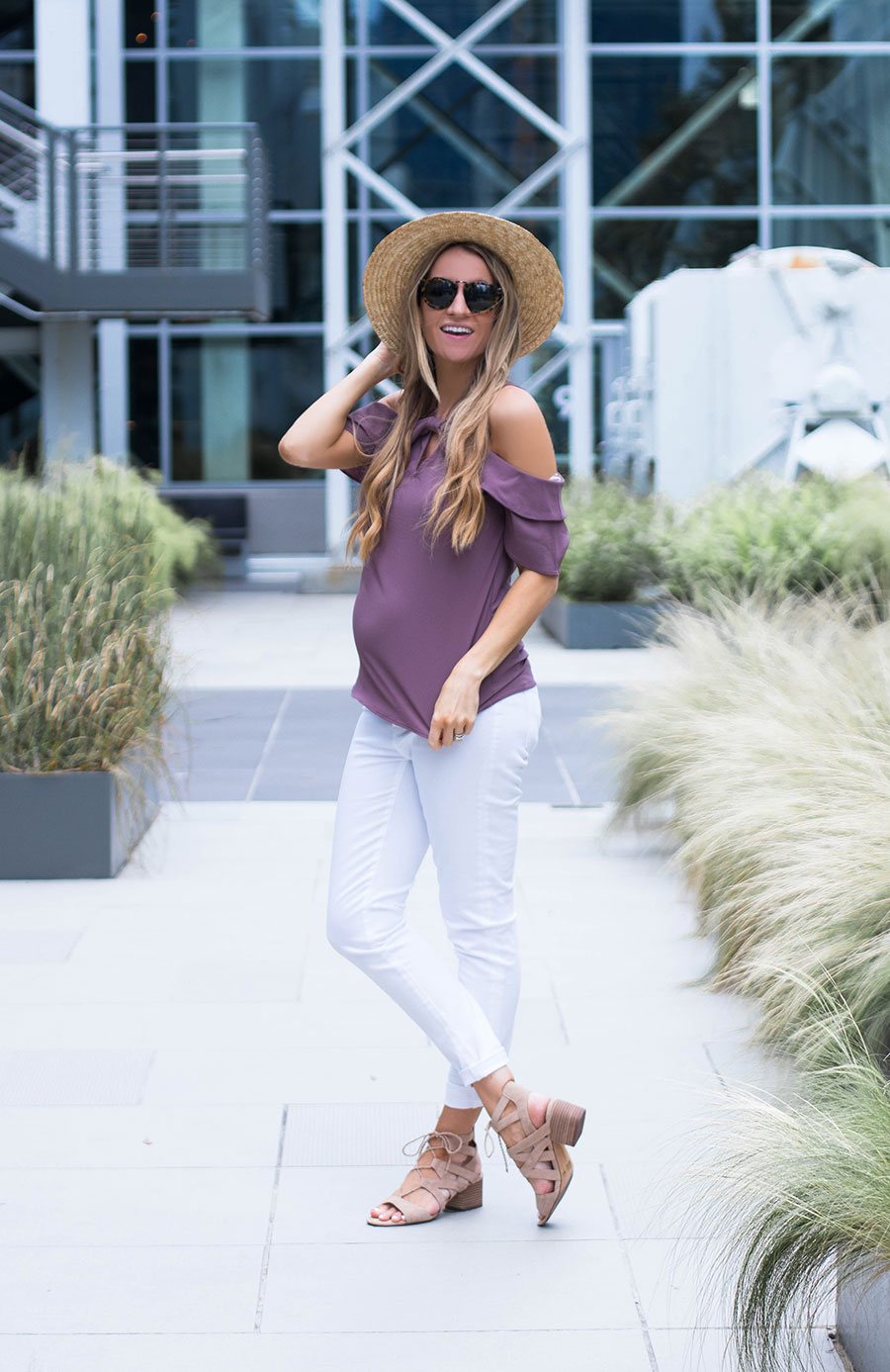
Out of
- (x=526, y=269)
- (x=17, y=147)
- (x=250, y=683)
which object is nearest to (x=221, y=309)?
(x=17, y=147)

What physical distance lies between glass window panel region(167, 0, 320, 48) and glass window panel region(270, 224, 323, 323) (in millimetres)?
2521

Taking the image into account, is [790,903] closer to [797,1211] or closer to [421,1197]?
[421,1197]

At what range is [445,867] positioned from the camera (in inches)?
119

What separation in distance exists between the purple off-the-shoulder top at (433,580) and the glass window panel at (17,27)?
871 inches

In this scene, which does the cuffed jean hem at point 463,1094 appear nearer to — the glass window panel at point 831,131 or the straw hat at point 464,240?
the straw hat at point 464,240

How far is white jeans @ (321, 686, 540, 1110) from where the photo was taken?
2980 mm

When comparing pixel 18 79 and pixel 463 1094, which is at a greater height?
pixel 18 79

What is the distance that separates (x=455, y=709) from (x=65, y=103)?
18.1m

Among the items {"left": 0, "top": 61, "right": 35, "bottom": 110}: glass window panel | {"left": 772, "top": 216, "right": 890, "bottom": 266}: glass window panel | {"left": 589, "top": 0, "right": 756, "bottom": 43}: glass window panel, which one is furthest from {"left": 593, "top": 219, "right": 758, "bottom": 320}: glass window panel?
{"left": 0, "top": 61, "right": 35, "bottom": 110}: glass window panel

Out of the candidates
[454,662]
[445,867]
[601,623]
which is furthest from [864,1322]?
[601,623]

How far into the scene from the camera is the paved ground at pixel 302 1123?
2.68 m

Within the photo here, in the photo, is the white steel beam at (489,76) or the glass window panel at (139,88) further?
the glass window panel at (139,88)

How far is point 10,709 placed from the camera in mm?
5652

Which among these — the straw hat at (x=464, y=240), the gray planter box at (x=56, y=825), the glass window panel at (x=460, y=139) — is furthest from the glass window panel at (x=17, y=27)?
the straw hat at (x=464, y=240)
